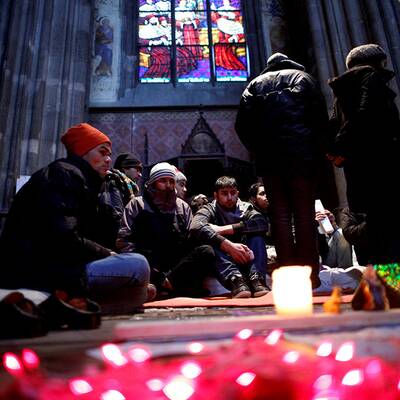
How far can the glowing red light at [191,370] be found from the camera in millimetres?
739

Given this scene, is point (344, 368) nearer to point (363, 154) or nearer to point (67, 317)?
point (67, 317)

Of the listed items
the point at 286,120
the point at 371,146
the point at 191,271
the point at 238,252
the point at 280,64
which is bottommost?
the point at 191,271

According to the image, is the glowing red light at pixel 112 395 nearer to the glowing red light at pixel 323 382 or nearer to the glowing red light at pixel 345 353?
the glowing red light at pixel 323 382

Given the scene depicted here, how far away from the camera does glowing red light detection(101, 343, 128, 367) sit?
81 centimetres

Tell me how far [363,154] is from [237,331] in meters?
1.85

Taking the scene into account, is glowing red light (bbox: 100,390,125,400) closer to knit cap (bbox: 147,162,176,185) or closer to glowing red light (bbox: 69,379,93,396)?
glowing red light (bbox: 69,379,93,396)

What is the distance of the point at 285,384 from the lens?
69 centimetres

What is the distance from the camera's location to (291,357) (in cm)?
80

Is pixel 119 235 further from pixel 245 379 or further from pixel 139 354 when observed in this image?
pixel 245 379

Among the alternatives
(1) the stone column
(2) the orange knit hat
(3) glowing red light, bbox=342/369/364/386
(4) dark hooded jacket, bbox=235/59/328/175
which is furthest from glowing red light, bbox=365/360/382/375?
(1) the stone column

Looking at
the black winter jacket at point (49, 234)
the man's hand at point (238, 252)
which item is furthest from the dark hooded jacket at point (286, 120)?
the black winter jacket at point (49, 234)

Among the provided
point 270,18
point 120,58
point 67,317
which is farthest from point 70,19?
point 67,317

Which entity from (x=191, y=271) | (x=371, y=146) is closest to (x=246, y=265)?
(x=191, y=271)

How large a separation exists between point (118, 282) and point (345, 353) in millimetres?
1598
